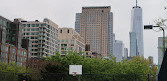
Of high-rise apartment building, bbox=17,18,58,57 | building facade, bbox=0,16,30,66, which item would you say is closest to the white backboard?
building facade, bbox=0,16,30,66

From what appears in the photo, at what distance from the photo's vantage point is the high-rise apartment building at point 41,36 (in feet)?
526

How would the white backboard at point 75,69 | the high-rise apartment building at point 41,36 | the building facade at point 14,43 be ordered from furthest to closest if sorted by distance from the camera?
1. the high-rise apartment building at point 41,36
2. the building facade at point 14,43
3. the white backboard at point 75,69

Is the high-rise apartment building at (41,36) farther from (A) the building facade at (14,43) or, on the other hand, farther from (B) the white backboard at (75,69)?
(B) the white backboard at (75,69)

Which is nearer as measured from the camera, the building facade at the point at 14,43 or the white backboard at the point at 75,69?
the white backboard at the point at 75,69

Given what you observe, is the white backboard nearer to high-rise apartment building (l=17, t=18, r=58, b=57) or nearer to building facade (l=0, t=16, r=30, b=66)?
building facade (l=0, t=16, r=30, b=66)

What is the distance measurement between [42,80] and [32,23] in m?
132

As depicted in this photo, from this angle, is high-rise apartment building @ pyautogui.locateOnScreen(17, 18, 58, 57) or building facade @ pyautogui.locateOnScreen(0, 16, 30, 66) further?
high-rise apartment building @ pyautogui.locateOnScreen(17, 18, 58, 57)

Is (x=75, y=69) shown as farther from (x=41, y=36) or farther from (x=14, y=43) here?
(x=41, y=36)

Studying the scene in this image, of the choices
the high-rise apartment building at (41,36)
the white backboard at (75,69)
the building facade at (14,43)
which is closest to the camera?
the white backboard at (75,69)

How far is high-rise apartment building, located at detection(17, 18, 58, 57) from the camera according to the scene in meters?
160

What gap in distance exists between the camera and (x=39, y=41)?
163 metres

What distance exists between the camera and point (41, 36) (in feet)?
533

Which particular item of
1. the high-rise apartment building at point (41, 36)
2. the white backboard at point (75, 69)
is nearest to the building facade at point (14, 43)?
the high-rise apartment building at point (41, 36)

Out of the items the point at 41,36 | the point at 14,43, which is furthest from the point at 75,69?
the point at 41,36
